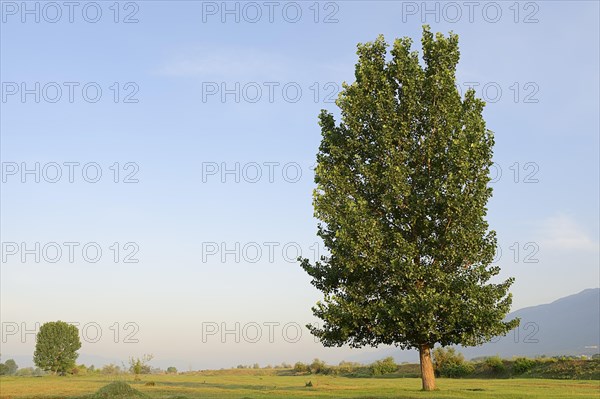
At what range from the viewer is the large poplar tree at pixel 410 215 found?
123 feet

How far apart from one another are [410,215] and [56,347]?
102799 mm

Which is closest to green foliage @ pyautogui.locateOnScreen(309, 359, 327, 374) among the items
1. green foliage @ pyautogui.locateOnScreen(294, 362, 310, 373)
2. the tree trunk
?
green foliage @ pyautogui.locateOnScreen(294, 362, 310, 373)

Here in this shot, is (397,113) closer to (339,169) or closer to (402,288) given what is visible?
(339,169)

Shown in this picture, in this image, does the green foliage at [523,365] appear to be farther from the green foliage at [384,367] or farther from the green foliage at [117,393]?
the green foliage at [117,393]

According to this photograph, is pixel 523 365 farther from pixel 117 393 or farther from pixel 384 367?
pixel 117 393

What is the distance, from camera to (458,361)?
8475 centimetres

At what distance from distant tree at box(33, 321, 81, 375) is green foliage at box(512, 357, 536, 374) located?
89.2m

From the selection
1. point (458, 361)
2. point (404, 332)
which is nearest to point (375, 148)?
point (404, 332)

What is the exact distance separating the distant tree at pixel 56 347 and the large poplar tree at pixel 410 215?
95.8m

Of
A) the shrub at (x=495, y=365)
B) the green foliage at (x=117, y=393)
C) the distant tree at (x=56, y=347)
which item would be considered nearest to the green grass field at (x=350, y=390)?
the green foliage at (x=117, y=393)

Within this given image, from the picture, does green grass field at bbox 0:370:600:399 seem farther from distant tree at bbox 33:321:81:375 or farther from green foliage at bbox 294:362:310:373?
distant tree at bbox 33:321:81:375

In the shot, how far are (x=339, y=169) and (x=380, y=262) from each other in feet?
24.8

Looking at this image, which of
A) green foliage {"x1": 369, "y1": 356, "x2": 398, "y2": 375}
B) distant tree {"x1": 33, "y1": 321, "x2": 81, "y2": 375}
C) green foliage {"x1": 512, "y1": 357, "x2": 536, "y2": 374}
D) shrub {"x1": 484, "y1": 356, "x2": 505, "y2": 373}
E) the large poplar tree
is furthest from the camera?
distant tree {"x1": 33, "y1": 321, "x2": 81, "y2": 375}

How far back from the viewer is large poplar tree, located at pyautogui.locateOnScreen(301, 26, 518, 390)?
37500 mm
